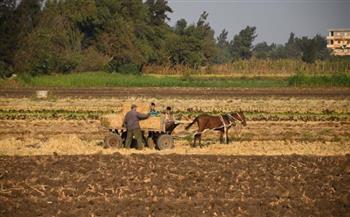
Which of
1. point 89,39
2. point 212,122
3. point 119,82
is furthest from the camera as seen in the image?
point 89,39

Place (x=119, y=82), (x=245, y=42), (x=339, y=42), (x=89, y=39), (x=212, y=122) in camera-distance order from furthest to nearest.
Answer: (x=245, y=42)
(x=339, y=42)
(x=89, y=39)
(x=119, y=82)
(x=212, y=122)

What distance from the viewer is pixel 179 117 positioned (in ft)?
116

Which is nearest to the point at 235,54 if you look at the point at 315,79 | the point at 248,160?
the point at 315,79

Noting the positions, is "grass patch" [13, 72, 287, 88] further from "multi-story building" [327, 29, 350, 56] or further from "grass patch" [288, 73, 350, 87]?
"multi-story building" [327, 29, 350, 56]

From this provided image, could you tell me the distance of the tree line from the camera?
71.2 meters

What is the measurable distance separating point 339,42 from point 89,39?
1657 inches

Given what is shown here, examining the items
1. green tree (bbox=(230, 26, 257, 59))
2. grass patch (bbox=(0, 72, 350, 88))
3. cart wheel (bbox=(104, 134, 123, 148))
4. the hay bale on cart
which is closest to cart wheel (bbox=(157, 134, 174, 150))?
the hay bale on cart

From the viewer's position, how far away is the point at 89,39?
83562mm

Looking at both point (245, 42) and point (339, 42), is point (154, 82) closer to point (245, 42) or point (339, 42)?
point (339, 42)

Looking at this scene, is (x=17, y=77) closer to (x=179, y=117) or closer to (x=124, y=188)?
(x=179, y=117)

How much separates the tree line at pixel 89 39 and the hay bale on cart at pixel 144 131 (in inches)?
1824

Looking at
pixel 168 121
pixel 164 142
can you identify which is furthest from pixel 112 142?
pixel 168 121

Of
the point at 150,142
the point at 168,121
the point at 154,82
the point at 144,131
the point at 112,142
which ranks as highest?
the point at 168,121

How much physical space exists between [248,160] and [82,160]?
483cm
